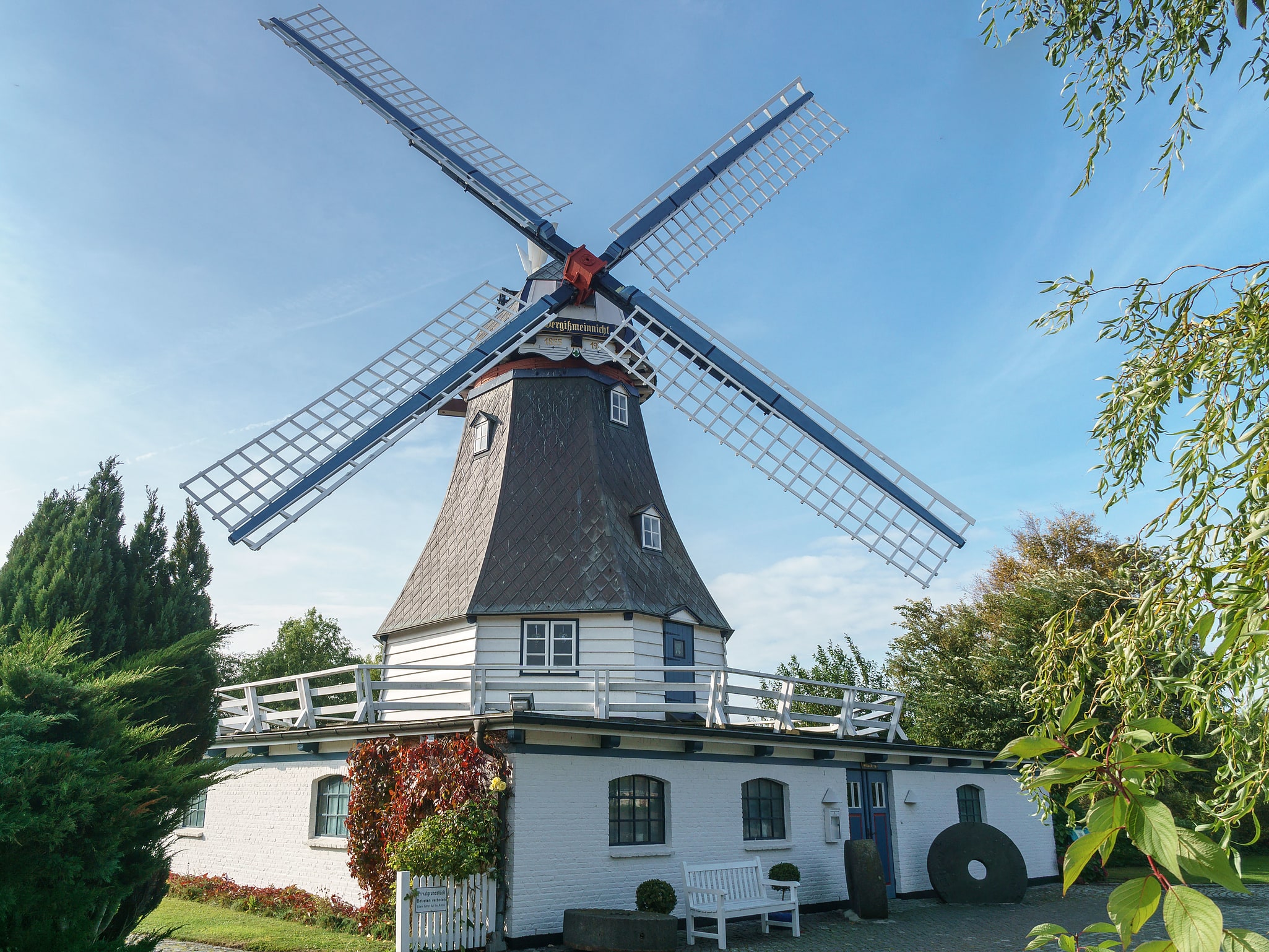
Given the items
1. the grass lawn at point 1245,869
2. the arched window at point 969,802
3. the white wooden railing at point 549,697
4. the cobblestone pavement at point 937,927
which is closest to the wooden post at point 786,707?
the white wooden railing at point 549,697

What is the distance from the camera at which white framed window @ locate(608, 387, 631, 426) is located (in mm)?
16391

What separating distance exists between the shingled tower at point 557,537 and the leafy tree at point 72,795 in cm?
655

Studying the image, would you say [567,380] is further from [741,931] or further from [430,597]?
[741,931]

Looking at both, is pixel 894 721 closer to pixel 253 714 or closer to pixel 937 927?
pixel 937 927

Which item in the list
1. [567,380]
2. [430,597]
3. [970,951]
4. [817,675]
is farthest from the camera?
[817,675]

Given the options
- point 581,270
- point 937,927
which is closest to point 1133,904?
point 937,927

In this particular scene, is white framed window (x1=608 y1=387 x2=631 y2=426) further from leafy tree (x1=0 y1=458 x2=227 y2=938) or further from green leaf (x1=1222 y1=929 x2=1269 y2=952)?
green leaf (x1=1222 y1=929 x2=1269 y2=952)

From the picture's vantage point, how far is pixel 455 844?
9.41 metres

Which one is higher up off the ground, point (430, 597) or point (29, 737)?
point (430, 597)

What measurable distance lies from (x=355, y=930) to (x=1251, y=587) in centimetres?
1108

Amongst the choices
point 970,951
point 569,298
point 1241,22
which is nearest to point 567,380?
point 569,298

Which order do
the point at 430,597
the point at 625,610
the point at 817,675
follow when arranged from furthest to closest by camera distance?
the point at 817,675 → the point at 430,597 → the point at 625,610

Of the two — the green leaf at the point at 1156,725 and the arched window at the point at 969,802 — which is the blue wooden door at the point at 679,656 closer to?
the arched window at the point at 969,802

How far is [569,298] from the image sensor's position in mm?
16406
